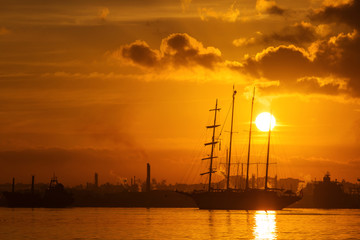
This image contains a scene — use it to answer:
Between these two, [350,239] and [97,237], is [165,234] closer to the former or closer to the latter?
[97,237]

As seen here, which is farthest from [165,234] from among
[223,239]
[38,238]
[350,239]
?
[350,239]

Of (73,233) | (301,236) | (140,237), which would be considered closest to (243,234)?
(301,236)

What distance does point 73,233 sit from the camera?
10406cm

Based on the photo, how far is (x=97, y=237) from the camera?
9606 centimetres

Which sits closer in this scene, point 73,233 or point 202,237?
point 202,237

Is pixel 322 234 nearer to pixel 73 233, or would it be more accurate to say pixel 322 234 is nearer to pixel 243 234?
pixel 243 234

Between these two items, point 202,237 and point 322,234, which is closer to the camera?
point 202,237

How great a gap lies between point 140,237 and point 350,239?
92.6 feet

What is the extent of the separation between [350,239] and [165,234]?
26241 mm

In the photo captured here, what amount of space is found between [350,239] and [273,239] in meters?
10.2

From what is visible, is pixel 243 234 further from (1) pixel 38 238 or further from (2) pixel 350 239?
(1) pixel 38 238

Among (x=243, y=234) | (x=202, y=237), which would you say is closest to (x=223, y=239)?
(x=202, y=237)

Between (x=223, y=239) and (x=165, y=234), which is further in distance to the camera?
(x=165, y=234)

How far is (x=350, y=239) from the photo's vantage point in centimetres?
9412
